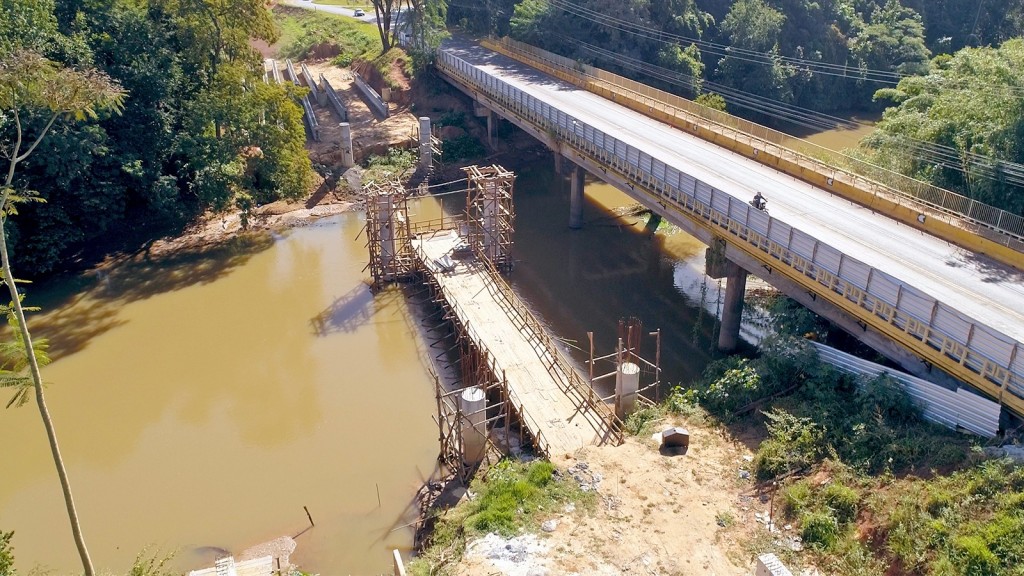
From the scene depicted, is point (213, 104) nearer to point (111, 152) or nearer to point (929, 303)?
point (111, 152)

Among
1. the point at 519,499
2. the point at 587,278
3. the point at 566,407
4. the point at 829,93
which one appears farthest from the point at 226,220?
the point at 829,93

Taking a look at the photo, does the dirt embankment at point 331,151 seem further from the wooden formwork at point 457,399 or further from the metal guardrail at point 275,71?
the wooden formwork at point 457,399

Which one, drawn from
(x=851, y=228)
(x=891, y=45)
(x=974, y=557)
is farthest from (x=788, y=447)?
(x=891, y=45)

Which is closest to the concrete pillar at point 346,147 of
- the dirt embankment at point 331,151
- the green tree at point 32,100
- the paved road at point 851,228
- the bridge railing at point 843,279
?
the dirt embankment at point 331,151

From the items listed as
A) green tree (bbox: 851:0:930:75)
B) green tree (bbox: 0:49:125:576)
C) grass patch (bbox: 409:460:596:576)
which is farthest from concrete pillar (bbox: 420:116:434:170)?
green tree (bbox: 851:0:930:75)

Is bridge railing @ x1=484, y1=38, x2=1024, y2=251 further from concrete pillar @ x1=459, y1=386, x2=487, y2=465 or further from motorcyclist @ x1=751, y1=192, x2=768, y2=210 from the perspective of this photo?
concrete pillar @ x1=459, y1=386, x2=487, y2=465

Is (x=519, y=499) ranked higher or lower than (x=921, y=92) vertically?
lower
